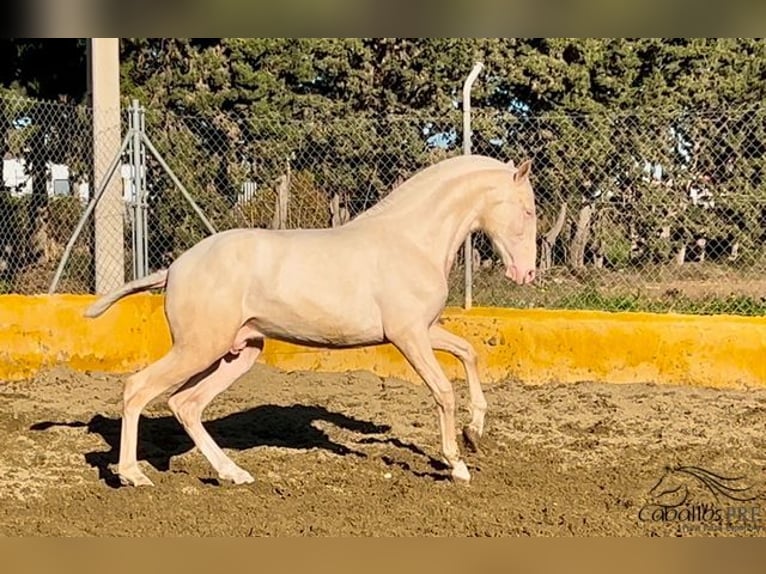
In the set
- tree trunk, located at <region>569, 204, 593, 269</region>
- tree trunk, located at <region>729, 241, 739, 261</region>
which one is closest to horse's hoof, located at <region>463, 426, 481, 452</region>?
tree trunk, located at <region>569, 204, 593, 269</region>

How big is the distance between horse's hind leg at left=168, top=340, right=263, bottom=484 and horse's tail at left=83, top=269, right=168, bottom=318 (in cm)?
59

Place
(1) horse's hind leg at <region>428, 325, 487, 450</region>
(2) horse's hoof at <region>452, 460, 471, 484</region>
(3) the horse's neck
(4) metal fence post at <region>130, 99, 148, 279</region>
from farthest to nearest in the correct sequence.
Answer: (4) metal fence post at <region>130, 99, 148, 279</region>, (1) horse's hind leg at <region>428, 325, 487, 450</region>, (3) the horse's neck, (2) horse's hoof at <region>452, 460, 471, 484</region>

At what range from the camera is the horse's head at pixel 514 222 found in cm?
577

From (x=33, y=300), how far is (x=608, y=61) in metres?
7.90

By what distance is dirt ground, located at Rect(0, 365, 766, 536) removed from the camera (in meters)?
5.02

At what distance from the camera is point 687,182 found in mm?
10000

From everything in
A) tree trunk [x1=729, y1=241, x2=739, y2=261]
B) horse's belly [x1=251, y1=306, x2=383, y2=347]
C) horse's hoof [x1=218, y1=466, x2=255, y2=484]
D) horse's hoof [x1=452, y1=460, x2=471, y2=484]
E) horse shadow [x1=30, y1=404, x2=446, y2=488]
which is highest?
horse's belly [x1=251, y1=306, x2=383, y2=347]

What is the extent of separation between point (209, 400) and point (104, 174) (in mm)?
4642

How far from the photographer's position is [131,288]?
5809 mm

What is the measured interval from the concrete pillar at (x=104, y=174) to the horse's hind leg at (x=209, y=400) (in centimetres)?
433

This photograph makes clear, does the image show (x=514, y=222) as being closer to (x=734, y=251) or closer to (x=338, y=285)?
(x=338, y=285)

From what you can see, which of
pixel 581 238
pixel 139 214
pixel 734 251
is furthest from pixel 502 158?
pixel 139 214

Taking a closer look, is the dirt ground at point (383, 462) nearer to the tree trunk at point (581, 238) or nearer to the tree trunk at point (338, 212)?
the tree trunk at point (581, 238)

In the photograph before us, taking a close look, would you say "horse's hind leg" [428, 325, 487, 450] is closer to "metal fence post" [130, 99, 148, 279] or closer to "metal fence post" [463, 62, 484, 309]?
"metal fence post" [463, 62, 484, 309]
